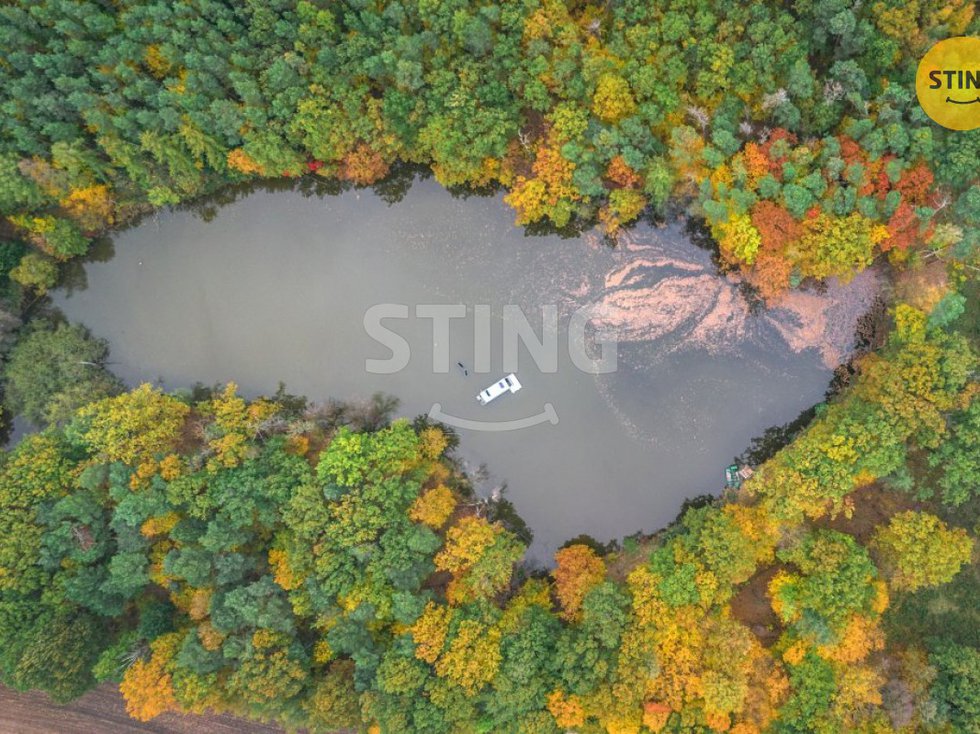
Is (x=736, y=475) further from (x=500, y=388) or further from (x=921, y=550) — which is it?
(x=500, y=388)

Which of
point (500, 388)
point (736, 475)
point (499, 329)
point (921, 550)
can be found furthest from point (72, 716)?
point (921, 550)

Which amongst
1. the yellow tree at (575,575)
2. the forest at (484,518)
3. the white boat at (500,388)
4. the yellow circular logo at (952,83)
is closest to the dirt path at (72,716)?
the forest at (484,518)

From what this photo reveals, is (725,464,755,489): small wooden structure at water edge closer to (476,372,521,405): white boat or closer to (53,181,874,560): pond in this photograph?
(53,181,874,560): pond

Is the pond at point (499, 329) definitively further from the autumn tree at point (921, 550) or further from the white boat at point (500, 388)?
the autumn tree at point (921, 550)

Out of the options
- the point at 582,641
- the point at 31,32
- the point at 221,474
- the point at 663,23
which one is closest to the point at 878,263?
the point at 663,23

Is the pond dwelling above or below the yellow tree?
above


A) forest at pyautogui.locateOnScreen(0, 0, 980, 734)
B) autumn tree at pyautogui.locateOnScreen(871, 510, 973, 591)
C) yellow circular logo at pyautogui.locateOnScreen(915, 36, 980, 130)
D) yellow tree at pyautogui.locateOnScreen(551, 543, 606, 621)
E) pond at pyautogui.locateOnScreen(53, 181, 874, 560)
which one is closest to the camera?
autumn tree at pyautogui.locateOnScreen(871, 510, 973, 591)

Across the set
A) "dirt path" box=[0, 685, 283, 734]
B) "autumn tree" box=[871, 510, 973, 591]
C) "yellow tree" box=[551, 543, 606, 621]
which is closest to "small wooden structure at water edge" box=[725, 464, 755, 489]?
"autumn tree" box=[871, 510, 973, 591]
